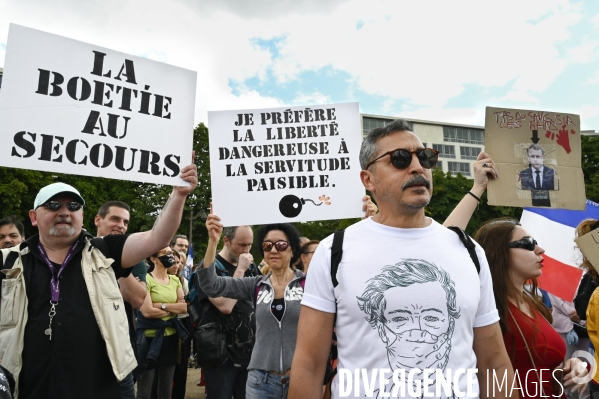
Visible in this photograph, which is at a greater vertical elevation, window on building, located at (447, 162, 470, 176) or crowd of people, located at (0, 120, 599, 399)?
window on building, located at (447, 162, 470, 176)

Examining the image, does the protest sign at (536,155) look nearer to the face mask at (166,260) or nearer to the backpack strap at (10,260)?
the backpack strap at (10,260)

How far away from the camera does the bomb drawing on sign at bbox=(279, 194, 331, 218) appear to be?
4578 millimetres

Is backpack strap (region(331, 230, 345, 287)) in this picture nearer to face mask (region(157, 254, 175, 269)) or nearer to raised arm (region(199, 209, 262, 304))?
raised arm (region(199, 209, 262, 304))

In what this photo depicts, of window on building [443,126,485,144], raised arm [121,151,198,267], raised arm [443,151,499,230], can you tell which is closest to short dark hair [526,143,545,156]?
raised arm [443,151,499,230]

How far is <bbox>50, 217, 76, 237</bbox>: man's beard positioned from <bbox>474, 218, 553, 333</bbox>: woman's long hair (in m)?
2.74

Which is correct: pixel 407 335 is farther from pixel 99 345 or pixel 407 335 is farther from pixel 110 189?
pixel 110 189

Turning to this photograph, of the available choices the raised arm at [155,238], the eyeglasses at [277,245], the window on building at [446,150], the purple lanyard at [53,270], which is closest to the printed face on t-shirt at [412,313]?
the raised arm at [155,238]

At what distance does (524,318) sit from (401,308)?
55.5 inches

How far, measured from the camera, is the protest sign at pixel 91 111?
3.21 meters

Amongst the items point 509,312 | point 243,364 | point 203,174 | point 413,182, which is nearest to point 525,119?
point 509,312

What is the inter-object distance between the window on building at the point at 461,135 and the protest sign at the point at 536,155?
290 ft

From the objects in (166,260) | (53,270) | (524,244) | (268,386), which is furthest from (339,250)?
(166,260)

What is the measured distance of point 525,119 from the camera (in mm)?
4285

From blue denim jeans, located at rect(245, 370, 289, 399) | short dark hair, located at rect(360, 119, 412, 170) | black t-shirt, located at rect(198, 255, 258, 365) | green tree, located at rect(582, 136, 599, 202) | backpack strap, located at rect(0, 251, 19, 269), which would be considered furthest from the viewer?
green tree, located at rect(582, 136, 599, 202)
